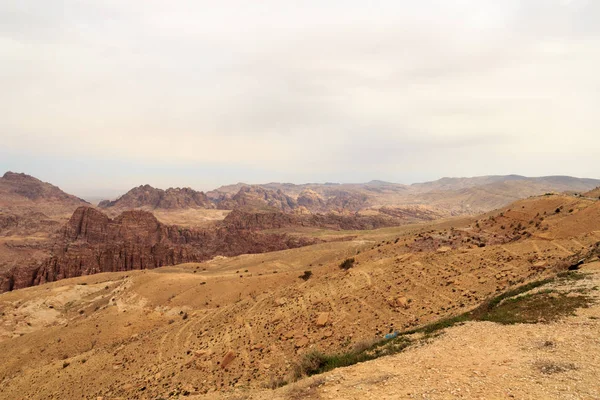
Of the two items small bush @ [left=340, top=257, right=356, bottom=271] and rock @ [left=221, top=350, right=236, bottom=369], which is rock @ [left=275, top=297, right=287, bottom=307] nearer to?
rock @ [left=221, top=350, right=236, bottom=369]

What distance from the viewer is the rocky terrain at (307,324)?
13.1 meters

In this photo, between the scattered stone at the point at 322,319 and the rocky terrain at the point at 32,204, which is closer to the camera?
the scattered stone at the point at 322,319

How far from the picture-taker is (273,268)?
4953cm

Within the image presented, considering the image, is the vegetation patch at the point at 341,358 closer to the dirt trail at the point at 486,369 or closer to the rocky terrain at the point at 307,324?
the dirt trail at the point at 486,369

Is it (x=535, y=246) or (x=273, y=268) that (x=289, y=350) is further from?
(x=273, y=268)

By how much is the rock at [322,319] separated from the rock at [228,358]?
4825mm

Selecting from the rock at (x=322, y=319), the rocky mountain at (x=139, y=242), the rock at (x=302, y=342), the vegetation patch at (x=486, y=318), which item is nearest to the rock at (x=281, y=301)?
the rock at (x=322, y=319)

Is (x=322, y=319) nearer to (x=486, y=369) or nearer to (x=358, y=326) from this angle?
(x=358, y=326)

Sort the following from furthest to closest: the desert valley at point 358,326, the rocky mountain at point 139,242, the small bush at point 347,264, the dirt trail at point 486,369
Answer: the rocky mountain at point 139,242
the small bush at point 347,264
the desert valley at point 358,326
the dirt trail at point 486,369

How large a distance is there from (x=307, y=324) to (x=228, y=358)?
461 cm

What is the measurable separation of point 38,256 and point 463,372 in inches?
4497

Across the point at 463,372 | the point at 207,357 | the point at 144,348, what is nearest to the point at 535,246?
the point at 463,372

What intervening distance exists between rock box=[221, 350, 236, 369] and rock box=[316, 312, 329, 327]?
15.8ft

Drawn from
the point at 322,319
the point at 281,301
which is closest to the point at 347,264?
the point at 281,301
